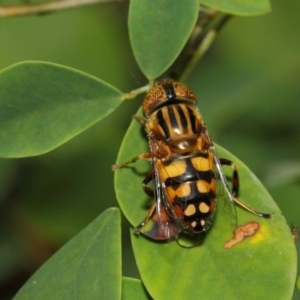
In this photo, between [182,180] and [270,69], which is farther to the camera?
[270,69]

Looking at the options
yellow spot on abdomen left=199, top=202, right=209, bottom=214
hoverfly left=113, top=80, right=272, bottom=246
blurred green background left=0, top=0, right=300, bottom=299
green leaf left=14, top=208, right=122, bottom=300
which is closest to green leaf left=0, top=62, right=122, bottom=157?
hoverfly left=113, top=80, right=272, bottom=246

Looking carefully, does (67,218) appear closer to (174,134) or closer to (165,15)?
(174,134)

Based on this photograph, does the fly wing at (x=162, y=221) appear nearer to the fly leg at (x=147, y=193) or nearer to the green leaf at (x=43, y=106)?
the fly leg at (x=147, y=193)

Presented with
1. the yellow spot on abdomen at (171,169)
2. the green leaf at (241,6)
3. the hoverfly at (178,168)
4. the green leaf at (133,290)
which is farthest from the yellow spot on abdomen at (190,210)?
the green leaf at (241,6)

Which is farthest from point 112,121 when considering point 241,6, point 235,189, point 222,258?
point 222,258

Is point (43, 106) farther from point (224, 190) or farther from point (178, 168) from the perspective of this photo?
point (224, 190)

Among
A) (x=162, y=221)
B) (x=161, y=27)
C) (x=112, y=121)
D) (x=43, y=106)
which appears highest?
(x=161, y=27)

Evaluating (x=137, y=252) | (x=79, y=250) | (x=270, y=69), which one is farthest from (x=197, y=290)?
(x=270, y=69)
